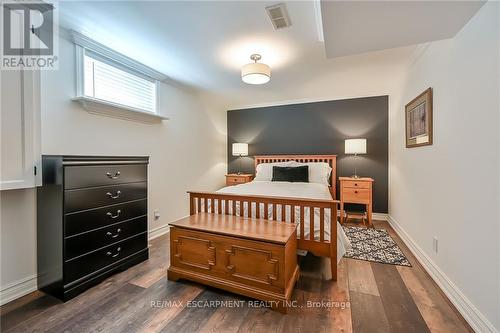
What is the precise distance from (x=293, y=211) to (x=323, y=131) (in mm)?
2579

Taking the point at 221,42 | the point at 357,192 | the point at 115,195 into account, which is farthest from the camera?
the point at 357,192

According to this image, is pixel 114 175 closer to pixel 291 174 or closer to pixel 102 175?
pixel 102 175

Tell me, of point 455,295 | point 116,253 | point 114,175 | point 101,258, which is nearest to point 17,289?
point 101,258

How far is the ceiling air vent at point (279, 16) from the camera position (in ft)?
5.61

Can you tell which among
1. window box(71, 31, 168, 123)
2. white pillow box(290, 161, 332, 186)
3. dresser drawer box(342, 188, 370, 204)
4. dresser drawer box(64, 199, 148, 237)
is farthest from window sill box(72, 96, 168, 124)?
dresser drawer box(342, 188, 370, 204)

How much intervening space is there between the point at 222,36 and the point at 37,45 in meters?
1.51

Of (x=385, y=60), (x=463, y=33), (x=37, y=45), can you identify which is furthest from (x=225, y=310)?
(x=385, y=60)

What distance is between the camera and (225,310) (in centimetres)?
159

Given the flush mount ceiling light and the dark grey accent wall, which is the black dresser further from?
the dark grey accent wall

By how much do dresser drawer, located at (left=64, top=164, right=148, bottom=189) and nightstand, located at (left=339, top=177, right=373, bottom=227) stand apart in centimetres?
300

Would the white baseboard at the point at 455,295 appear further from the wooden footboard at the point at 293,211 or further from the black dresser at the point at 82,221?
the black dresser at the point at 82,221

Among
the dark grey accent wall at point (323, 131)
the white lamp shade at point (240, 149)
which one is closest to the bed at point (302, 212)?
the dark grey accent wall at point (323, 131)

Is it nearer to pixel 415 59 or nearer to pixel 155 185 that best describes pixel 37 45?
pixel 155 185

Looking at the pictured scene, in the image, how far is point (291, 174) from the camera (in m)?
3.71
